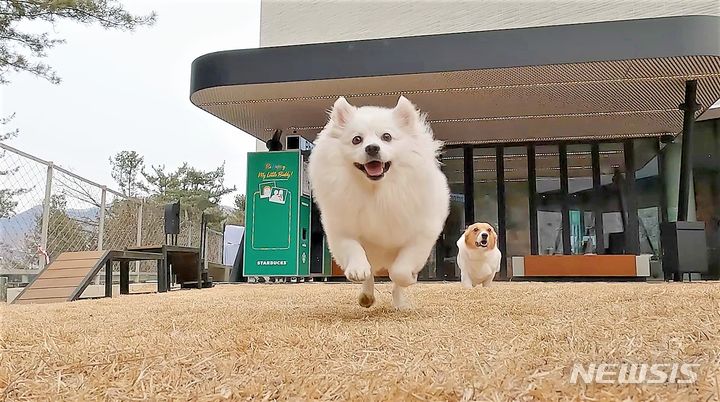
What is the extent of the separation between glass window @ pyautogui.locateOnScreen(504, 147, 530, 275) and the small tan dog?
471 centimetres

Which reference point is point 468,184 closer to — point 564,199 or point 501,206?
point 501,206

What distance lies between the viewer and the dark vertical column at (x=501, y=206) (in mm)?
9906

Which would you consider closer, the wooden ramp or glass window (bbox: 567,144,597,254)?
the wooden ramp

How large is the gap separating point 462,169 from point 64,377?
984 cm

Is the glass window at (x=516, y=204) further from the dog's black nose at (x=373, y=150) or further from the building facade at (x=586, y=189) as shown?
the dog's black nose at (x=373, y=150)

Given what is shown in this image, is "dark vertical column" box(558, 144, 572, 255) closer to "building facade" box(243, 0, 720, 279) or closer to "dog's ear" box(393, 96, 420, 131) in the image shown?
"building facade" box(243, 0, 720, 279)

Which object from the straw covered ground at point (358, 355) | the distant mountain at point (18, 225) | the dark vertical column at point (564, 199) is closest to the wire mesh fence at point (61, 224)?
the distant mountain at point (18, 225)

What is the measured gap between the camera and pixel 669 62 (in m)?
6.48

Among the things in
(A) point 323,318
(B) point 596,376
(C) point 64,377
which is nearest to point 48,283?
(A) point 323,318

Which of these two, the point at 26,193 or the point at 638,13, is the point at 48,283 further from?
the point at 638,13

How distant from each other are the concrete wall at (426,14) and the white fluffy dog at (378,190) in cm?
971

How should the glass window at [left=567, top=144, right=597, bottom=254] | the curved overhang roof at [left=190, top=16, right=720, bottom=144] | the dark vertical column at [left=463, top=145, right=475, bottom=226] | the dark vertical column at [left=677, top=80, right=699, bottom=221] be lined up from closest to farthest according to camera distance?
the curved overhang roof at [left=190, top=16, right=720, bottom=144], the dark vertical column at [left=677, top=80, right=699, bottom=221], the glass window at [left=567, top=144, right=597, bottom=254], the dark vertical column at [left=463, top=145, right=475, bottom=226]

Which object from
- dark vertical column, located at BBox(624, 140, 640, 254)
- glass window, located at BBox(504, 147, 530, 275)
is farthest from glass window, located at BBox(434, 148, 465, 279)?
dark vertical column, located at BBox(624, 140, 640, 254)

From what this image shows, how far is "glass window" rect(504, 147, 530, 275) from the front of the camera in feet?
32.8
